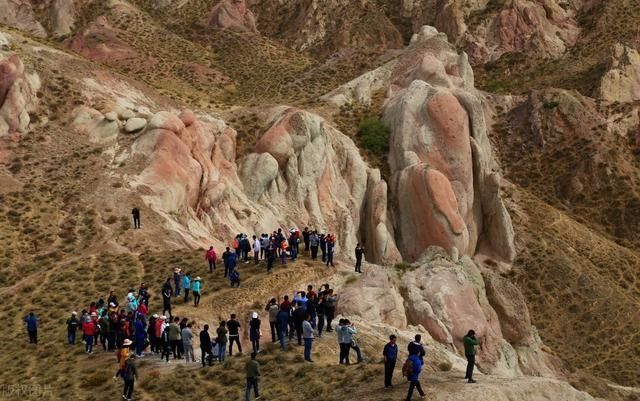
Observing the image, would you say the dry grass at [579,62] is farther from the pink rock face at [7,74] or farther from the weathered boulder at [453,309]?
the pink rock face at [7,74]

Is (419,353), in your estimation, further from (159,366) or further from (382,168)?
(382,168)

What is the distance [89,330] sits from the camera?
3462 centimetres

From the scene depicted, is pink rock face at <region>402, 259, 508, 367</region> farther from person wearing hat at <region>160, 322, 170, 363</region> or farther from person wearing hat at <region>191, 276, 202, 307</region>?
person wearing hat at <region>160, 322, 170, 363</region>

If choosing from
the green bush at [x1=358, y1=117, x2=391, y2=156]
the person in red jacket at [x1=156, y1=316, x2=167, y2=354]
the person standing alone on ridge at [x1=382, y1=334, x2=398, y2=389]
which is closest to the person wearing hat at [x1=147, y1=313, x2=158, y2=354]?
the person in red jacket at [x1=156, y1=316, x2=167, y2=354]

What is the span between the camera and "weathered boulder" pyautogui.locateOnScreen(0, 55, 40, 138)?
194 feet

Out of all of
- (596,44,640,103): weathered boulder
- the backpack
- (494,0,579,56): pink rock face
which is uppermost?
(494,0,579,56): pink rock face

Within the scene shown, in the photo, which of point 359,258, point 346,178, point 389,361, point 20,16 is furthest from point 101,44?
point 389,361

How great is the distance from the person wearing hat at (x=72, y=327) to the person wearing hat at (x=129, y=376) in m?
8.55

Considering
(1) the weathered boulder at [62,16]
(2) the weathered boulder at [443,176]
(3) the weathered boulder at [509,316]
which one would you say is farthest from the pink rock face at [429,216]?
(1) the weathered boulder at [62,16]

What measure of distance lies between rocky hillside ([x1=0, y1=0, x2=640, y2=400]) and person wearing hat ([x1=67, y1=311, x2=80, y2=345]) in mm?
1104

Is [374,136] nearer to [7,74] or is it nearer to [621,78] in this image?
[7,74]

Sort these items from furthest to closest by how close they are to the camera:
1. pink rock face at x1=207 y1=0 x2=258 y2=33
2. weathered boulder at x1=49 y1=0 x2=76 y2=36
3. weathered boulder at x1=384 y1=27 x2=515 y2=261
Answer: pink rock face at x1=207 y1=0 x2=258 y2=33 → weathered boulder at x1=49 y1=0 x2=76 y2=36 → weathered boulder at x1=384 y1=27 x2=515 y2=261

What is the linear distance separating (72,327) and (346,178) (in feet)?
128

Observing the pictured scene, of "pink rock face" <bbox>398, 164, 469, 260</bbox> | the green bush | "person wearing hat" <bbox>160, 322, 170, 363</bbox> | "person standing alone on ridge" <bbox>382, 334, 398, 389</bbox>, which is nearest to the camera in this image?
"person standing alone on ridge" <bbox>382, 334, 398, 389</bbox>
